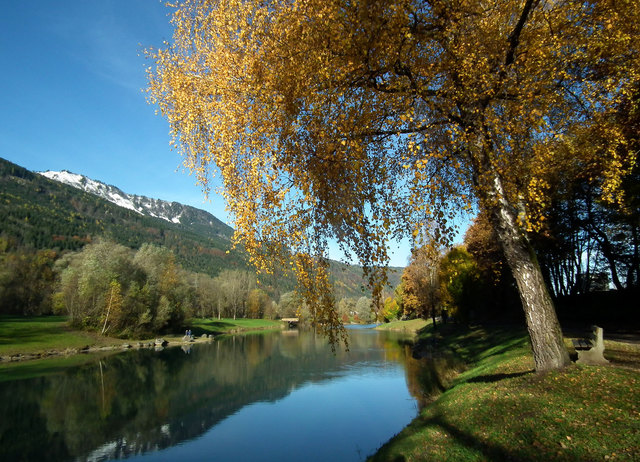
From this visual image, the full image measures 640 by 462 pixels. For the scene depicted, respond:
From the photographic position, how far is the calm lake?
13906 mm

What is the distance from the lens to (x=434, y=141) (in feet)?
27.7

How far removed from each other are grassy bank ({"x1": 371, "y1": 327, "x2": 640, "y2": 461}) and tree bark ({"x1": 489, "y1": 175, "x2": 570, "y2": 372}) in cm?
47

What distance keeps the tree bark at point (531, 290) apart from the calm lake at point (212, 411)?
23.2 feet

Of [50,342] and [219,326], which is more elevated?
[50,342]

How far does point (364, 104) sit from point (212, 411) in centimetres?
1797

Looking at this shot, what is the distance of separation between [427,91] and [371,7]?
2181mm

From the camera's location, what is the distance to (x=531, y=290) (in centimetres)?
845

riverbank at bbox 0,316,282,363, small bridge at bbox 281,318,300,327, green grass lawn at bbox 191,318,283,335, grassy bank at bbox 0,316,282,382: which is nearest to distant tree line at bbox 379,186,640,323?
grassy bank at bbox 0,316,282,382

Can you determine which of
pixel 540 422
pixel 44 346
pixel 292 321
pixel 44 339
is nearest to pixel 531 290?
pixel 540 422

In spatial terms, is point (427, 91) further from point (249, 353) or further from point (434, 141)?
point (249, 353)

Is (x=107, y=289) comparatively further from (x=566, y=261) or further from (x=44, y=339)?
(x=566, y=261)

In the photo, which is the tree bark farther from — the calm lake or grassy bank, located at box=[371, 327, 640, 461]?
the calm lake

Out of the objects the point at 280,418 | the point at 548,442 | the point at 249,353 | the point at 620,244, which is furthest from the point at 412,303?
the point at 548,442

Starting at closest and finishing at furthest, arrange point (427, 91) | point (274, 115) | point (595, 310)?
point (274, 115) → point (427, 91) → point (595, 310)
